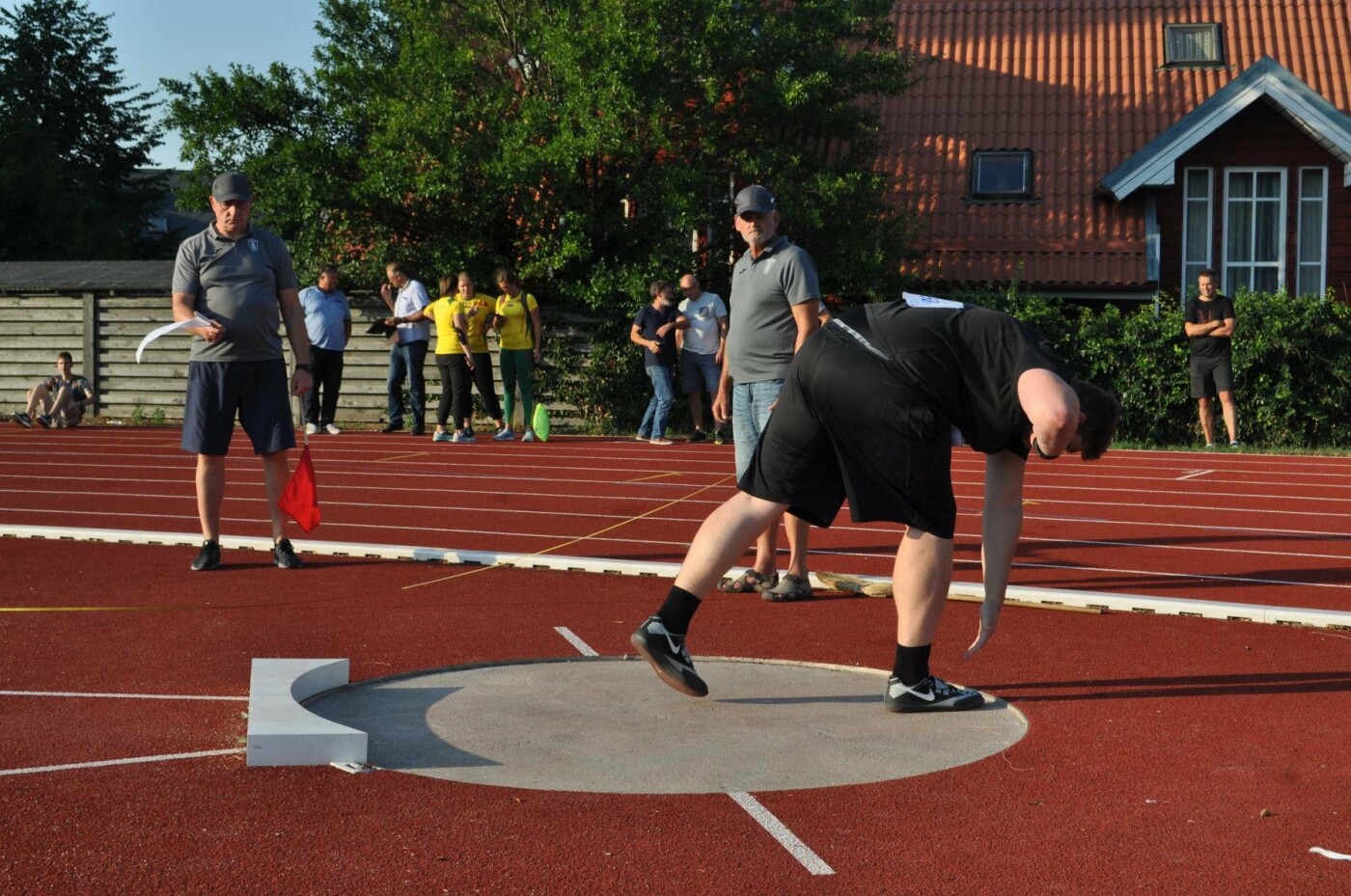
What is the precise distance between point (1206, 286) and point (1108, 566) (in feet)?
32.5

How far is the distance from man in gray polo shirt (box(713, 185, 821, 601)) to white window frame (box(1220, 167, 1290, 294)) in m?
18.8

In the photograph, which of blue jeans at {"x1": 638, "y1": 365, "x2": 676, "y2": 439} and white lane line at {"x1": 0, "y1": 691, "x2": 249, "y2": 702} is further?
blue jeans at {"x1": 638, "y1": 365, "x2": 676, "y2": 439}

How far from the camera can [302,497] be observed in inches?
341

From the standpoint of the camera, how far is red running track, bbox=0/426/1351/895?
3771 millimetres

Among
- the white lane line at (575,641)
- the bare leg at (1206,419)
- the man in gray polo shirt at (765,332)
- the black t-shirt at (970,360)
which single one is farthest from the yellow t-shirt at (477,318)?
the black t-shirt at (970,360)

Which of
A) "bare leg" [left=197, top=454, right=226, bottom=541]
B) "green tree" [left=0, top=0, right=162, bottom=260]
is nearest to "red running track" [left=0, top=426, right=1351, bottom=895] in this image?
"bare leg" [left=197, top=454, right=226, bottom=541]

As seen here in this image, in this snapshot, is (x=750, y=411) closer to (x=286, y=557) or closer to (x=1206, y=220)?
(x=286, y=557)

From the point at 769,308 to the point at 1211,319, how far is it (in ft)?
38.8

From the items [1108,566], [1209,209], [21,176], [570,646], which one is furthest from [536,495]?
[21,176]

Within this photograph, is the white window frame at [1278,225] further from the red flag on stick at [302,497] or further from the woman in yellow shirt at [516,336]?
the red flag on stick at [302,497]

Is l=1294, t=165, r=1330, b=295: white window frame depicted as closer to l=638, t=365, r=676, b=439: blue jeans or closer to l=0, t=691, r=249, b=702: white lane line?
l=638, t=365, r=676, b=439: blue jeans

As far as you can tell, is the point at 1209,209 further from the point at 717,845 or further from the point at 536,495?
the point at 717,845

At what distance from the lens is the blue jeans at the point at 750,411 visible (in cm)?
780

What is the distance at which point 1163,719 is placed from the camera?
5.38m
